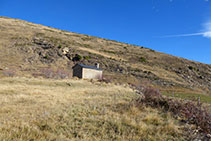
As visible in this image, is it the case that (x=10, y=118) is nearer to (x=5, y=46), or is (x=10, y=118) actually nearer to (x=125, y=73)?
(x=125, y=73)

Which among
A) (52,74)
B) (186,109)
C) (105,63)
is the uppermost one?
(105,63)

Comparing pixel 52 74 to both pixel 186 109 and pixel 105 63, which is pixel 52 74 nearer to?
pixel 105 63

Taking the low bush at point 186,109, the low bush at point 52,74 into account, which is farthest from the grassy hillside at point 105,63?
the low bush at point 186,109

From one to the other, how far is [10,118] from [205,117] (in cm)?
828

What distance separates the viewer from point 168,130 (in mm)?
5277

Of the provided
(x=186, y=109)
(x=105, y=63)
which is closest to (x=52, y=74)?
(x=105, y=63)

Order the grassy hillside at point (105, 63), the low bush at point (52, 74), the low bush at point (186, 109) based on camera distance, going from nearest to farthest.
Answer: the low bush at point (186, 109) < the low bush at point (52, 74) < the grassy hillside at point (105, 63)

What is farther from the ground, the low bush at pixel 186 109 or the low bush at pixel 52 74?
the low bush at pixel 52 74

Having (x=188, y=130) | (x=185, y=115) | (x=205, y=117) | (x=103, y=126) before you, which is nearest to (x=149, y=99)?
(x=185, y=115)

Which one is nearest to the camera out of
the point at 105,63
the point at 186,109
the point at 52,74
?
the point at 186,109

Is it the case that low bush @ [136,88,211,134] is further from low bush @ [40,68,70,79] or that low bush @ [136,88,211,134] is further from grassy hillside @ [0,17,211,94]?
grassy hillside @ [0,17,211,94]

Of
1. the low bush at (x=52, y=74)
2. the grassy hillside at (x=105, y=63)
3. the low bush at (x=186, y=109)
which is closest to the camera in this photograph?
the low bush at (x=186, y=109)

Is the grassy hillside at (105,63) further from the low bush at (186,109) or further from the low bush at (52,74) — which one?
the low bush at (186,109)

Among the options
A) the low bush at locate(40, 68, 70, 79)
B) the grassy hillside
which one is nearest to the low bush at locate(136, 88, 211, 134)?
the low bush at locate(40, 68, 70, 79)
